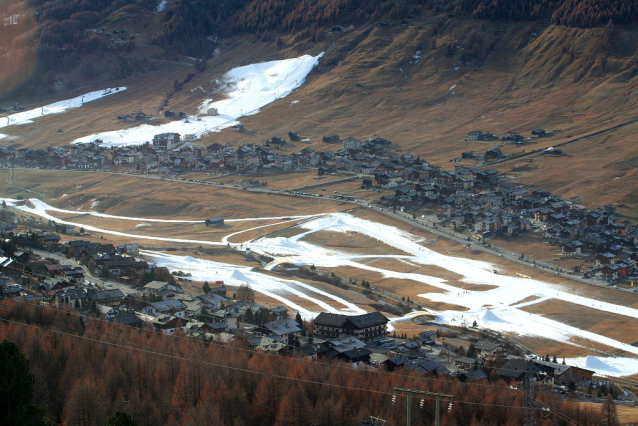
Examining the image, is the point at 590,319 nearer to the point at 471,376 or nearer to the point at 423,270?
the point at 423,270

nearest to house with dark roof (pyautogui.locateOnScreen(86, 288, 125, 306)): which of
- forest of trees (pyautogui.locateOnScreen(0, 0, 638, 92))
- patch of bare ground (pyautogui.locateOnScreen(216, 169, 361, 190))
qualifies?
patch of bare ground (pyautogui.locateOnScreen(216, 169, 361, 190))

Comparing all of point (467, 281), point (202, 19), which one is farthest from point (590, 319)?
point (202, 19)

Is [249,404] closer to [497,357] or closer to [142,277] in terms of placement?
[497,357]

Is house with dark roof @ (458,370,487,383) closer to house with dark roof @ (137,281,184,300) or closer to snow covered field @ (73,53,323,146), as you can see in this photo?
house with dark roof @ (137,281,184,300)

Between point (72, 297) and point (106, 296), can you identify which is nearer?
point (72, 297)

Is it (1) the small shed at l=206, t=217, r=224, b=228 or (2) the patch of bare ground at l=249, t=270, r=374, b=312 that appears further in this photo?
(1) the small shed at l=206, t=217, r=224, b=228

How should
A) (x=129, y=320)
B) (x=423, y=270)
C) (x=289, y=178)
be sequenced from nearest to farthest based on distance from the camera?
(x=129, y=320) < (x=423, y=270) < (x=289, y=178)

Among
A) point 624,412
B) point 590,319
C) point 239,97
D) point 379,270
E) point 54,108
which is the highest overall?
point 239,97
